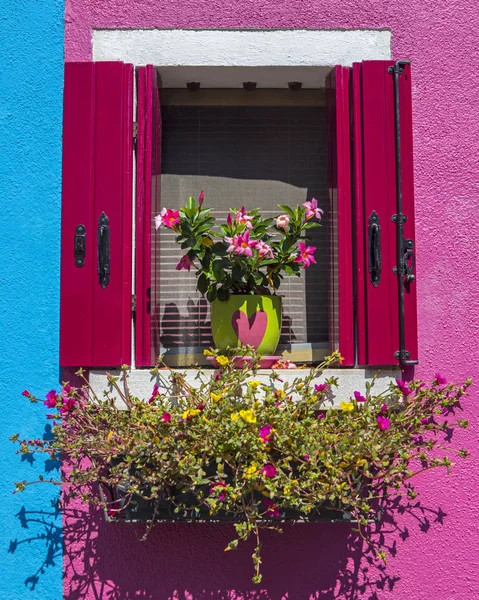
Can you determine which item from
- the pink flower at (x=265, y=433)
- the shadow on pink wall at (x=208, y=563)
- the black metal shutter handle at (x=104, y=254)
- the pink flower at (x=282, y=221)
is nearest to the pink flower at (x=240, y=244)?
the pink flower at (x=282, y=221)

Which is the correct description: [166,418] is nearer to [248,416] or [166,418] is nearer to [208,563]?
[248,416]

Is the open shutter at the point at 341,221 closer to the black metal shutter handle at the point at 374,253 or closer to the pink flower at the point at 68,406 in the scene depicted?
the black metal shutter handle at the point at 374,253

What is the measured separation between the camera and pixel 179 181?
3.92 meters

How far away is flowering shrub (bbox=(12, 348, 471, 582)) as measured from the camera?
9.75 feet

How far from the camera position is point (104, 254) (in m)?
3.41

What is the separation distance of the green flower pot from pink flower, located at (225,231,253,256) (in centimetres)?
21

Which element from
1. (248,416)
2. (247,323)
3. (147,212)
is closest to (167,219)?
(147,212)

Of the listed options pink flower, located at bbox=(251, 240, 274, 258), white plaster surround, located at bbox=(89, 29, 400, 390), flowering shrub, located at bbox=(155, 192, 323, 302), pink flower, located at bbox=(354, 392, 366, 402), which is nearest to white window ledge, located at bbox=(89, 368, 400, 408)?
pink flower, located at bbox=(354, 392, 366, 402)

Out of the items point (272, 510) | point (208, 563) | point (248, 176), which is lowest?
point (208, 563)

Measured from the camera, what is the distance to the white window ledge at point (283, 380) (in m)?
3.36

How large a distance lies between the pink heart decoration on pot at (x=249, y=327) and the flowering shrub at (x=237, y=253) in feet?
0.34

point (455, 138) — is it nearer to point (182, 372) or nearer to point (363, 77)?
point (363, 77)

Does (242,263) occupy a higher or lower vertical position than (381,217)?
lower

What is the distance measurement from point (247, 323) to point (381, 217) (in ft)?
2.25
